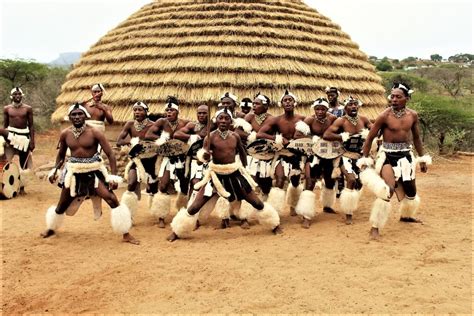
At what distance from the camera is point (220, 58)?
931 cm

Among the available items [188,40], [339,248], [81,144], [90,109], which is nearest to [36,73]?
[188,40]

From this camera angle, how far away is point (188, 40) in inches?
384

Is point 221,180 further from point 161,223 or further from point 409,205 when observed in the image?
point 409,205

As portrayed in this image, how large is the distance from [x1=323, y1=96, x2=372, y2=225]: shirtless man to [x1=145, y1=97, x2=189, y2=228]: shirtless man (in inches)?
74.0

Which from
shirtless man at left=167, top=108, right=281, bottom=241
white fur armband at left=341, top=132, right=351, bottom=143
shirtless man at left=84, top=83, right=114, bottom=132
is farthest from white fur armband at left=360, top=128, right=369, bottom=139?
shirtless man at left=84, top=83, right=114, bottom=132

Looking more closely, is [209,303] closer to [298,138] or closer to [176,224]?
[176,224]

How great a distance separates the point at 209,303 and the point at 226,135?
7.38 feet

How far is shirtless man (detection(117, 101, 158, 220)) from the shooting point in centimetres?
607

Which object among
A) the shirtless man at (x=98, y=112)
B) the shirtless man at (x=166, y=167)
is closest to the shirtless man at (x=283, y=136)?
the shirtless man at (x=166, y=167)

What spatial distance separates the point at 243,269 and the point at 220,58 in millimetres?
5753

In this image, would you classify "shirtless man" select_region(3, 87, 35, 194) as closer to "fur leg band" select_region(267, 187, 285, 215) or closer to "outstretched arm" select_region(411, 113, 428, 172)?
"fur leg band" select_region(267, 187, 285, 215)

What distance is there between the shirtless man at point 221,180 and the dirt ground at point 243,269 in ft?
0.84

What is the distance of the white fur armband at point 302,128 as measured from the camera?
238 inches

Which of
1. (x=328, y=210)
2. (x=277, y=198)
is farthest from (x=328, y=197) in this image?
(x=277, y=198)
